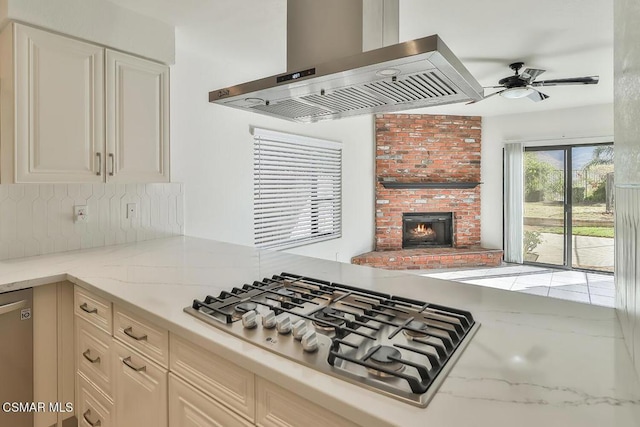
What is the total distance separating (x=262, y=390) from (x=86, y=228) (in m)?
1.96

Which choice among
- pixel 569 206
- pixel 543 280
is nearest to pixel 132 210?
pixel 543 280

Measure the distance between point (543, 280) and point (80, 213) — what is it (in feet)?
17.4

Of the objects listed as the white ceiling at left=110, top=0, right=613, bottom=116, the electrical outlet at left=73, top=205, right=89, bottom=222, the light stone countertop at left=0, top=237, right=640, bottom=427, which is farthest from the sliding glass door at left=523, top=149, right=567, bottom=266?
the electrical outlet at left=73, top=205, right=89, bottom=222

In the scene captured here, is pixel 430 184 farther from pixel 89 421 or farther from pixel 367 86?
pixel 89 421

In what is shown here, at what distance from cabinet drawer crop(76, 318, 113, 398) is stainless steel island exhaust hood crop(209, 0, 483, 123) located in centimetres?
113

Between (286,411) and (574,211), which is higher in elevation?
(574,211)

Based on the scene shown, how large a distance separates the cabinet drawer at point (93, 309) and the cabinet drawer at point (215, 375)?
19.3 inches

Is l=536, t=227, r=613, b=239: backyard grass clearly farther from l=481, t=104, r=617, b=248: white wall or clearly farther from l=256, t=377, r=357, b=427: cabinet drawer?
l=256, t=377, r=357, b=427: cabinet drawer

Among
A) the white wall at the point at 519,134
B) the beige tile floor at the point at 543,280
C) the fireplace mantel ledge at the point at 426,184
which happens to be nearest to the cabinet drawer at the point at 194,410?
the beige tile floor at the point at 543,280

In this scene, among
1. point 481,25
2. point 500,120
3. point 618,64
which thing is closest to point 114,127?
point 618,64

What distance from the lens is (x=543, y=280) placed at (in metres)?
4.82

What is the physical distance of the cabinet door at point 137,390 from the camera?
116cm

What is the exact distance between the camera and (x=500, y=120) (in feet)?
19.4

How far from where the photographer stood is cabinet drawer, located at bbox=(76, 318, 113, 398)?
1432mm
